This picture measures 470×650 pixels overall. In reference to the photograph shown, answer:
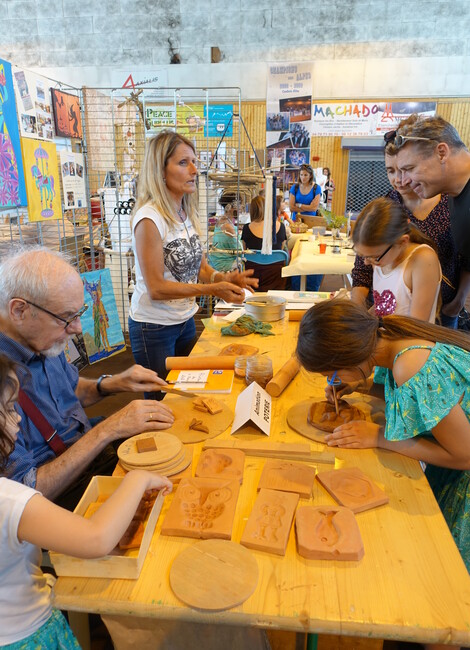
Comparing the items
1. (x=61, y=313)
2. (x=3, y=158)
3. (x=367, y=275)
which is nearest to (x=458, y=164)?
(x=367, y=275)

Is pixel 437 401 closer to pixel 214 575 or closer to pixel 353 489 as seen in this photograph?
pixel 353 489

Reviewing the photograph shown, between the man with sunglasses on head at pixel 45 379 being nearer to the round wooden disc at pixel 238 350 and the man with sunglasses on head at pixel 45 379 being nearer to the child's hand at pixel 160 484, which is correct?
the child's hand at pixel 160 484

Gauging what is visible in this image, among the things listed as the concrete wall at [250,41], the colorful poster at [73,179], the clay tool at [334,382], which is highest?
the concrete wall at [250,41]

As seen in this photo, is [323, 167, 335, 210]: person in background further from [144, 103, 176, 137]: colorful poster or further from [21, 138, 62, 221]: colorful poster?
[21, 138, 62, 221]: colorful poster

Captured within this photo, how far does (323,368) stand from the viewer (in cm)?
135

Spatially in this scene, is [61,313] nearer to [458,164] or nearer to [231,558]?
[231,558]

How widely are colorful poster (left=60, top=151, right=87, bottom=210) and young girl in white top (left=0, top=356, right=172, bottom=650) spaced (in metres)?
2.84

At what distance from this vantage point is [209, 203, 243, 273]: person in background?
3885 millimetres

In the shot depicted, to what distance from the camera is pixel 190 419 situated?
4.84ft

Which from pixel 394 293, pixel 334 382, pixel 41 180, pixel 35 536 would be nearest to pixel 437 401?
pixel 334 382

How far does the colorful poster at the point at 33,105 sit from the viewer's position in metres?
2.70

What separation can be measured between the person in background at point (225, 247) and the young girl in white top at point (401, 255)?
182 centimetres

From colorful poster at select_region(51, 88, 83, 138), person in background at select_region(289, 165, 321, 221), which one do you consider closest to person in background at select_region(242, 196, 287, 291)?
colorful poster at select_region(51, 88, 83, 138)

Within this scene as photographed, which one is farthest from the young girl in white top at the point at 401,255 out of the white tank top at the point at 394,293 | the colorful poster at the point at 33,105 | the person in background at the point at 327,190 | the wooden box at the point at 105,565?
the person in background at the point at 327,190
